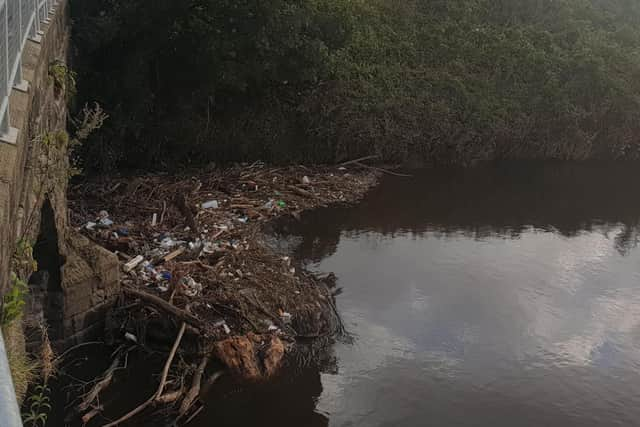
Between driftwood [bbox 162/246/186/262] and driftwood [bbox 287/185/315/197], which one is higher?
driftwood [bbox 287/185/315/197]

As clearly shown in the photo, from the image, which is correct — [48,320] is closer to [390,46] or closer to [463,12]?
[390,46]

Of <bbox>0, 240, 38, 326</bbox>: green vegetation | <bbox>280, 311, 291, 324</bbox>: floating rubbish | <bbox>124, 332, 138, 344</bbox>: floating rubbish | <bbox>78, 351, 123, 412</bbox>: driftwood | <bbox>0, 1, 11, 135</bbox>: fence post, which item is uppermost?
<bbox>0, 1, 11, 135</bbox>: fence post

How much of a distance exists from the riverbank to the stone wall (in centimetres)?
57

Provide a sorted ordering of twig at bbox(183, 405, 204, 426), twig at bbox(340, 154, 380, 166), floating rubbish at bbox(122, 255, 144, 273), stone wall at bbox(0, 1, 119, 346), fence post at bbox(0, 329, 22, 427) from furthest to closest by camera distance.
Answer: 1. twig at bbox(340, 154, 380, 166)
2. floating rubbish at bbox(122, 255, 144, 273)
3. twig at bbox(183, 405, 204, 426)
4. stone wall at bbox(0, 1, 119, 346)
5. fence post at bbox(0, 329, 22, 427)

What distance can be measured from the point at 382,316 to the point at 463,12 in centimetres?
1614

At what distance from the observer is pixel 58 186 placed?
346 inches

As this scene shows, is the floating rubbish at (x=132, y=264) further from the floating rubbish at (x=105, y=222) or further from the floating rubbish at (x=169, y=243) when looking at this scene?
the floating rubbish at (x=105, y=222)

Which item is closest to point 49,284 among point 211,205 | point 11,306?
point 11,306

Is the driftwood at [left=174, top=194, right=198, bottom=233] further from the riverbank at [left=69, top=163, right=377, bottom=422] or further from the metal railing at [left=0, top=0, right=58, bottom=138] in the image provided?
the metal railing at [left=0, top=0, right=58, bottom=138]

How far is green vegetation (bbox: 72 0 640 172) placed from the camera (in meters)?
15.8

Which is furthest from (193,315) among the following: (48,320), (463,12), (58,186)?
(463,12)

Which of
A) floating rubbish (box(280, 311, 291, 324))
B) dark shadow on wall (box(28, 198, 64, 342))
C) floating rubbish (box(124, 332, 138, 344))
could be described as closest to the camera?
dark shadow on wall (box(28, 198, 64, 342))

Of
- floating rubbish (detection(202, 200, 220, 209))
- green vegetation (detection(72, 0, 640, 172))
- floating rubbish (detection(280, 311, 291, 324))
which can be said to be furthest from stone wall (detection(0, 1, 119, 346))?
green vegetation (detection(72, 0, 640, 172))

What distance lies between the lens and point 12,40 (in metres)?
5.27
